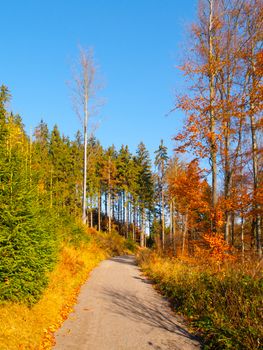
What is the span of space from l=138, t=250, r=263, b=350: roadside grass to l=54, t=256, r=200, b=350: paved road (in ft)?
1.31

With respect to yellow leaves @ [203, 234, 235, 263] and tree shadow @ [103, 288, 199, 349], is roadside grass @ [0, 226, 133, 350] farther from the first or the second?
yellow leaves @ [203, 234, 235, 263]

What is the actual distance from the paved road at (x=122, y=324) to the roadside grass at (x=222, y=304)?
1.31ft

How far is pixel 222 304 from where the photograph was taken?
23.2 feet

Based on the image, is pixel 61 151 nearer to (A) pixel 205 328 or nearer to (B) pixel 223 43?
(B) pixel 223 43

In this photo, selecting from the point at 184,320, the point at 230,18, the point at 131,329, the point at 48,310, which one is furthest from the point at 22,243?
the point at 230,18

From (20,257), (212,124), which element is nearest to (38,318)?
(20,257)

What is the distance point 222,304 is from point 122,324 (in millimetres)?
2405

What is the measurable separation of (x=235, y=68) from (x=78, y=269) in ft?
38.6

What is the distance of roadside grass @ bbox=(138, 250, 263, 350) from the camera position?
220 inches

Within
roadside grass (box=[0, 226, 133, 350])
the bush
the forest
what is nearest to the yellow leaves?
the forest

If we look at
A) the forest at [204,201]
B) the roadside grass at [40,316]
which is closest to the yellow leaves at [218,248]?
the forest at [204,201]

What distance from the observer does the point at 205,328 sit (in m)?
6.42

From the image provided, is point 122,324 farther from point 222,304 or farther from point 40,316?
point 222,304

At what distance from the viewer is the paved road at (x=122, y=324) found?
18.9 feet
